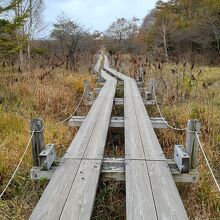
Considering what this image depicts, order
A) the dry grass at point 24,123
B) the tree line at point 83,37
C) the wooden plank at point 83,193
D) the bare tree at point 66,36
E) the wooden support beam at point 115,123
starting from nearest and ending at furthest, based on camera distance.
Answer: the wooden plank at point 83,193 → the dry grass at point 24,123 → the wooden support beam at point 115,123 → the tree line at point 83,37 → the bare tree at point 66,36

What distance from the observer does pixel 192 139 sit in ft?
10.0

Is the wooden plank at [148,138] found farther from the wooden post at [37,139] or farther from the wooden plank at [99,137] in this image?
the wooden post at [37,139]

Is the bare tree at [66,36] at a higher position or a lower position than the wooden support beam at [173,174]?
higher

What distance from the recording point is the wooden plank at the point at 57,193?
2158 millimetres

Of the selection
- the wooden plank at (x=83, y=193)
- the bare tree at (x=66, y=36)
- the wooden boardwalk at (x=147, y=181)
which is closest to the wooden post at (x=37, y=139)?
the wooden plank at (x=83, y=193)

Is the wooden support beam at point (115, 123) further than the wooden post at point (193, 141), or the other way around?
the wooden support beam at point (115, 123)

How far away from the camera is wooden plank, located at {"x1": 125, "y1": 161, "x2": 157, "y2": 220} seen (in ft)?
7.07

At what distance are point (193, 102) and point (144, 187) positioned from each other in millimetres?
4218

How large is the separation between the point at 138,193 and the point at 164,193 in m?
0.21

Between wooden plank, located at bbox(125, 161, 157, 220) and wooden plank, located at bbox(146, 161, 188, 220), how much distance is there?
5cm

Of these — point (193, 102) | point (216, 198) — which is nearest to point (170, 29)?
point (193, 102)

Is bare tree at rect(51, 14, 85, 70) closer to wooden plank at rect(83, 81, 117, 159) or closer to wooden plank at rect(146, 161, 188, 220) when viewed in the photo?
wooden plank at rect(83, 81, 117, 159)

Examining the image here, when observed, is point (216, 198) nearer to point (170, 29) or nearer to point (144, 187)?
point (144, 187)

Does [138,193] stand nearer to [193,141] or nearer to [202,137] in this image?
[193,141]
